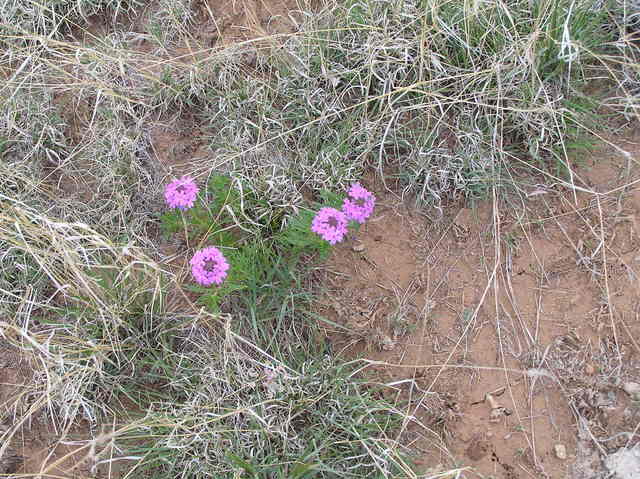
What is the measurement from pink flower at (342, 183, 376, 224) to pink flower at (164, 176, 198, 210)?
30.2 inches

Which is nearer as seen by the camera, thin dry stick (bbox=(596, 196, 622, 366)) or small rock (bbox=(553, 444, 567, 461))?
small rock (bbox=(553, 444, 567, 461))

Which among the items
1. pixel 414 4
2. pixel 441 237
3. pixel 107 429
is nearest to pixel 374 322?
pixel 441 237

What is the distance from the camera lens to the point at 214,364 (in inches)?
113

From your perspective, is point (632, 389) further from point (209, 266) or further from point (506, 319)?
point (209, 266)

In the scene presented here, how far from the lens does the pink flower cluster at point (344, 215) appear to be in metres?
2.82

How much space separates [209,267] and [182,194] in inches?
17.5

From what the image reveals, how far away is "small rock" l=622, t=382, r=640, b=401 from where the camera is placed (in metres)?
2.71

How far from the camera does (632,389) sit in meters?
2.73

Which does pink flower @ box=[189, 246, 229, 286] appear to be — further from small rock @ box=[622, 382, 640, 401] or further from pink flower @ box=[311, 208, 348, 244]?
small rock @ box=[622, 382, 640, 401]

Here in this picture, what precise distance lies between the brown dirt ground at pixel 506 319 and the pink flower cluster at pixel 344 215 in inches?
9.4

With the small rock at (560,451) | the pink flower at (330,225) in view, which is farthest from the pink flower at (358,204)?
the small rock at (560,451)

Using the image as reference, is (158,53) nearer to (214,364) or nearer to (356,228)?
(356,228)

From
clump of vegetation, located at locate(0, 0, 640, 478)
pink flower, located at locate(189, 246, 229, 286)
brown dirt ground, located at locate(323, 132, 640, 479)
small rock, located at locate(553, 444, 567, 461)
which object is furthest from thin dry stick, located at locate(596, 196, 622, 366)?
pink flower, located at locate(189, 246, 229, 286)

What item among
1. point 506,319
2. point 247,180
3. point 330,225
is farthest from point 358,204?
point 506,319
